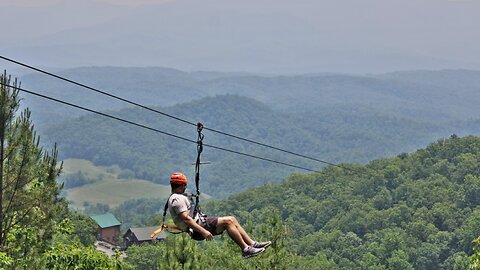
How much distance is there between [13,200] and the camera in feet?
63.8

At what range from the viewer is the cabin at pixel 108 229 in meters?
112

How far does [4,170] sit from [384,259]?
6564 centimetres

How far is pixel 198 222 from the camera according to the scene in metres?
11.4

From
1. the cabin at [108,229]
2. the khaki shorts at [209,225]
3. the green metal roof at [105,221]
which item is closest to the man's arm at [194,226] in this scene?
the khaki shorts at [209,225]

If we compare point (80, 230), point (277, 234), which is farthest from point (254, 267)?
point (80, 230)

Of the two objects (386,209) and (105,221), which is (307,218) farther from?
(105,221)

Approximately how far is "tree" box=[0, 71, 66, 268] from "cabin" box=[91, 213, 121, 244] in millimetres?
93365

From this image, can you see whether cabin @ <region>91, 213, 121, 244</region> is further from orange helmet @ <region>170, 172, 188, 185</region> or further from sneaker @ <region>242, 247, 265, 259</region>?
sneaker @ <region>242, 247, 265, 259</region>

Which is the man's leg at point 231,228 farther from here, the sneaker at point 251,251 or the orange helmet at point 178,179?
the orange helmet at point 178,179

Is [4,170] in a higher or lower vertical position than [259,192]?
higher

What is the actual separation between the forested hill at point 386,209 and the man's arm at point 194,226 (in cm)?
6042

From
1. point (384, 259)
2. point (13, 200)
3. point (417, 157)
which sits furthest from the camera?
point (417, 157)

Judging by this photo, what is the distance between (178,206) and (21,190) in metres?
10.0

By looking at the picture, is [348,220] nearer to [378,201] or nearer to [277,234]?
[378,201]
